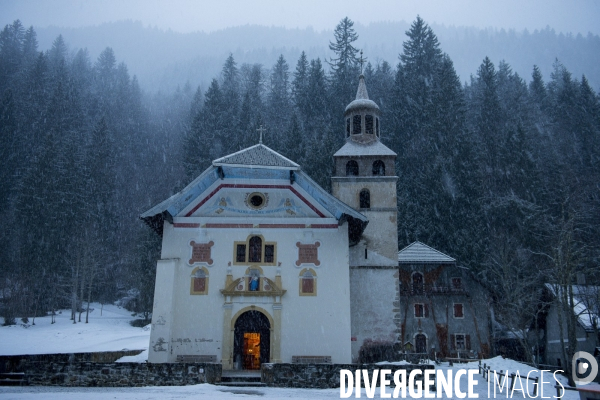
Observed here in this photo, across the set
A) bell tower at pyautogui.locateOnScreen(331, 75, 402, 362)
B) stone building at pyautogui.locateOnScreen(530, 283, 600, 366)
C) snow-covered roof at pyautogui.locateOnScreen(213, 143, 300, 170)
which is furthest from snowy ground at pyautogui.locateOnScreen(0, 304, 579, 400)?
snow-covered roof at pyautogui.locateOnScreen(213, 143, 300, 170)

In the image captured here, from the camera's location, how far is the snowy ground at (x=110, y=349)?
37.5 feet

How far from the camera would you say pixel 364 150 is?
25.3 metres

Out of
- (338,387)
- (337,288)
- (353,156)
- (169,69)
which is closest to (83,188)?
(353,156)

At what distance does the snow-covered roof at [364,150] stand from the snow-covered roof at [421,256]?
11.1 meters

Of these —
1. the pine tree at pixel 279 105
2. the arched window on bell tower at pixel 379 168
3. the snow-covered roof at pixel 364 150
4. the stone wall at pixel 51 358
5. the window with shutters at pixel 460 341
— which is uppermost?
the pine tree at pixel 279 105

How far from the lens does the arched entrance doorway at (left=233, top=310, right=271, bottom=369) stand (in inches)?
743

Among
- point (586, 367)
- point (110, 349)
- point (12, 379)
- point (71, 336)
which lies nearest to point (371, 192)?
point (586, 367)

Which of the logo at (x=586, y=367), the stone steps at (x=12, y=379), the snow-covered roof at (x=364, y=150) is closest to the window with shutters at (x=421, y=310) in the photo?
the logo at (x=586, y=367)

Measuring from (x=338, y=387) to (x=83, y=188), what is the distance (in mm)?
39514

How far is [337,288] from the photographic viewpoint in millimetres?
19016

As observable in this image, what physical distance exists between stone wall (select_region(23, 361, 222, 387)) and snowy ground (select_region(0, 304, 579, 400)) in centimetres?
50

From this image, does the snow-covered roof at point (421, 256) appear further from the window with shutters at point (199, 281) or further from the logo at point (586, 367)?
the window with shutters at point (199, 281)

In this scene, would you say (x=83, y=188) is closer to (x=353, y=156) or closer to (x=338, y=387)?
(x=353, y=156)

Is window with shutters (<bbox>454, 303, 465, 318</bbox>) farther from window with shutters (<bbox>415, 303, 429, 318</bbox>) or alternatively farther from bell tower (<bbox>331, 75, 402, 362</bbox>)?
bell tower (<bbox>331, 75, 402, 362</bbox>)
